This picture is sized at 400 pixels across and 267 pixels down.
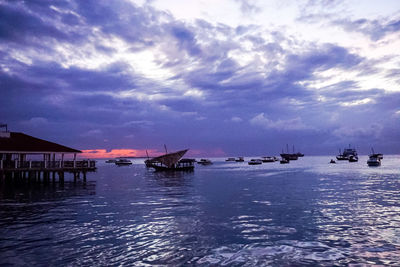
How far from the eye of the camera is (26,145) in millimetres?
41469

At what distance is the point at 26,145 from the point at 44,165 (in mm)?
3953

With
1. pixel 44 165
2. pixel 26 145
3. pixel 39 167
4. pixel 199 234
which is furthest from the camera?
pixel 44 165

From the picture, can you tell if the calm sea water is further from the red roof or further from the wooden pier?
the wooden pier

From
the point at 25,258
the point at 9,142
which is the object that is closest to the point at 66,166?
the point at 9,142

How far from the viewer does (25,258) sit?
12.1 meters

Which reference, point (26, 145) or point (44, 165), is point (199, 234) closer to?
point (26, 145)

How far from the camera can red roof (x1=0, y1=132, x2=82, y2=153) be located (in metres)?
39.5

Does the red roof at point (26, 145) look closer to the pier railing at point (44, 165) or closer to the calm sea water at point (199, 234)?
the pier railing at point (44, 165)

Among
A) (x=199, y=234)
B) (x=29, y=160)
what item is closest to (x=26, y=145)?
(x=29, y=160)

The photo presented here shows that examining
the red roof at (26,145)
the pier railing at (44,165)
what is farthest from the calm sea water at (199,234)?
the pier railing at (44,165)

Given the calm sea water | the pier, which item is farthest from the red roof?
the calm sea water

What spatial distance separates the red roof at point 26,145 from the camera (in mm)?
39503

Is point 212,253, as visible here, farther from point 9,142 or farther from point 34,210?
point 9,142

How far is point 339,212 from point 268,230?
869 centimetres
